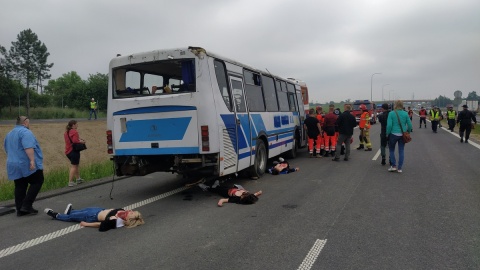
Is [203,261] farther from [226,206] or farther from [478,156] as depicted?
[478,156]

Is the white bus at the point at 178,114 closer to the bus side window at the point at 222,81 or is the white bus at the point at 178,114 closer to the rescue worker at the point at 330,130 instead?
the bus side window at the point at 222,81

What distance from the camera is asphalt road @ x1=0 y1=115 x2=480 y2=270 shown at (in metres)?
4.27

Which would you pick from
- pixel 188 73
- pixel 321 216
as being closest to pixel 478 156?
pixel 321 216

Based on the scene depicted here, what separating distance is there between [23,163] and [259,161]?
526 centimetres

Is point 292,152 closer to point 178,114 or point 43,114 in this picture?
point 178,114

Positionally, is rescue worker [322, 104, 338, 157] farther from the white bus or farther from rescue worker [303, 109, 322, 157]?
the white bus

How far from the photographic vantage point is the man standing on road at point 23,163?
6469 mm

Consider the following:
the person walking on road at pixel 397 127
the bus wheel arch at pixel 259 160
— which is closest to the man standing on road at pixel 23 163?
the bus wheel arch at pixel 259 160

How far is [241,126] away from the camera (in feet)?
→ 27.4

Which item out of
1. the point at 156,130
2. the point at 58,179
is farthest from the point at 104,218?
the point at 58,179

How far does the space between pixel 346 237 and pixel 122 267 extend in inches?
109

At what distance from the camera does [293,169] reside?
1050cm

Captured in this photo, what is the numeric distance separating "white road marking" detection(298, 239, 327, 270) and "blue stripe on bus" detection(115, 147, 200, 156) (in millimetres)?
3190

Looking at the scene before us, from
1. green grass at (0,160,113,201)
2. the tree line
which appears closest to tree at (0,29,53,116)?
the tree line
